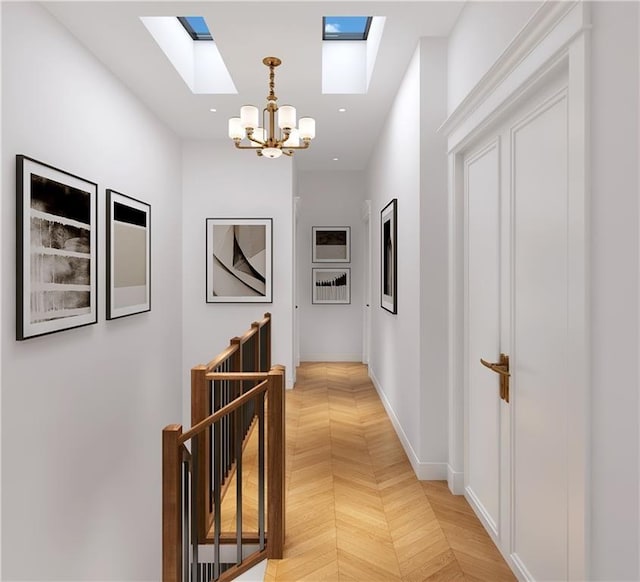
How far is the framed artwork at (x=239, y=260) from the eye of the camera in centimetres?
579

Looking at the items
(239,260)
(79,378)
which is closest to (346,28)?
(239,260)

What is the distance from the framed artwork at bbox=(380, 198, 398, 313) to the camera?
162 inches

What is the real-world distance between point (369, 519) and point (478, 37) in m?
2.62

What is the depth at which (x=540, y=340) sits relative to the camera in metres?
1.91

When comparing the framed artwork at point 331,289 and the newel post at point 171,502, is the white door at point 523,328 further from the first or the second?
the framed artwork at point 331,289

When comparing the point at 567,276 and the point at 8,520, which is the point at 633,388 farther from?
the point at 8,520

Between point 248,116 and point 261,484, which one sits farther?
point 248,116

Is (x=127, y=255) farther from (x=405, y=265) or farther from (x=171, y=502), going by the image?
(x=171, y=502)

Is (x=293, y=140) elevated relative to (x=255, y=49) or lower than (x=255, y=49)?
lower

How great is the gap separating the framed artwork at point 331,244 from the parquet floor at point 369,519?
367 centimetres

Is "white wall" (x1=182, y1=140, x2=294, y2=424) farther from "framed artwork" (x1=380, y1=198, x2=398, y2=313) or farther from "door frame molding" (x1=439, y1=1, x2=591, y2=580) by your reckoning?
"door frame molding" (x1=439, y1=1, x2=591, y2=580)

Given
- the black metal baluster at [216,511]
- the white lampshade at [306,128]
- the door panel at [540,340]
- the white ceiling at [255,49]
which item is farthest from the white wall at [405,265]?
the black metal baluster at [216,511]

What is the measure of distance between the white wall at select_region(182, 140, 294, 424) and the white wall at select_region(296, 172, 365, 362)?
169 centimetres

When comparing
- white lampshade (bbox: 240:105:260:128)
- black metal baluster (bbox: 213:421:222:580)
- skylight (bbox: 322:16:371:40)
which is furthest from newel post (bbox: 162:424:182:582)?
skylight (bbox: 322:16:371:40)
